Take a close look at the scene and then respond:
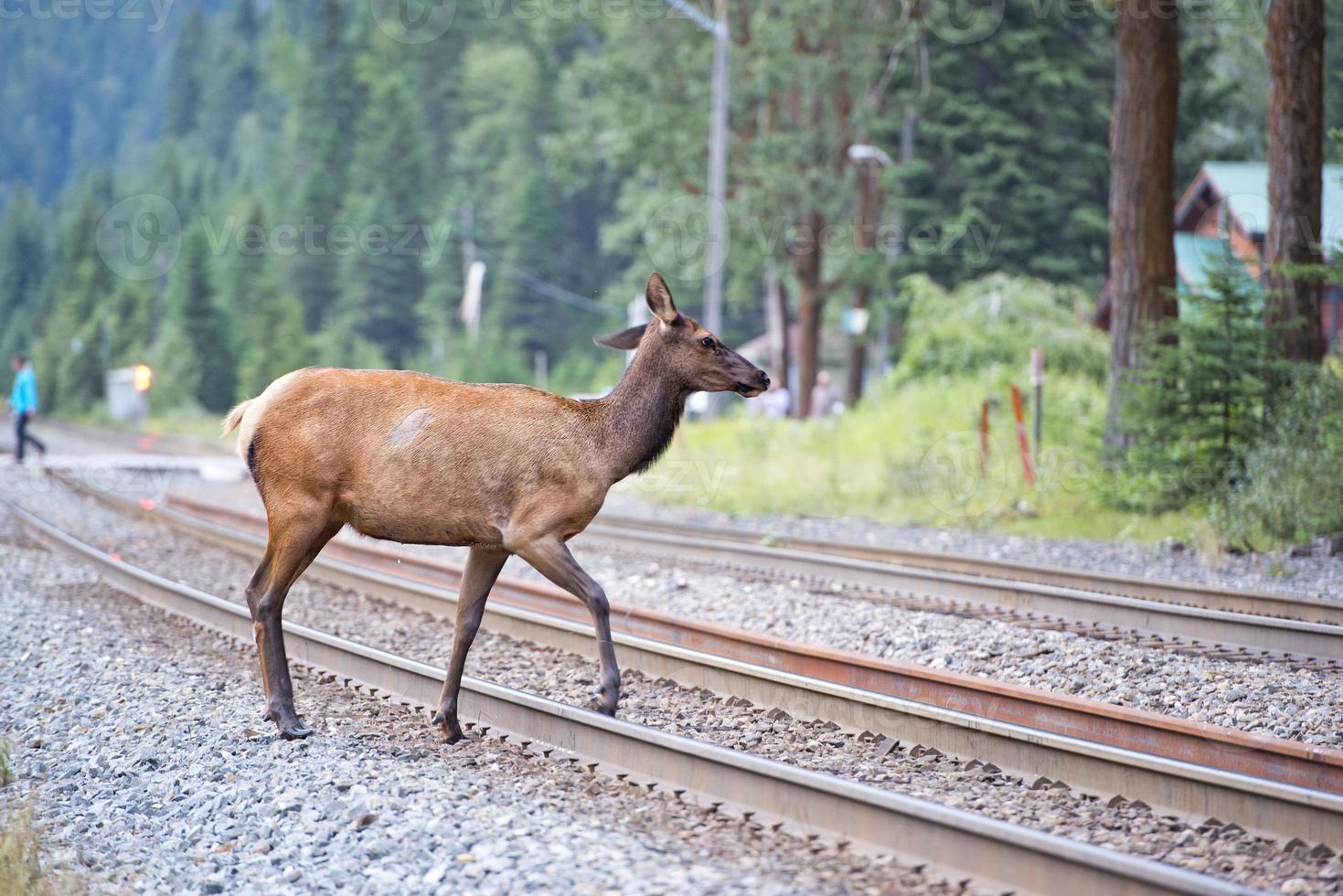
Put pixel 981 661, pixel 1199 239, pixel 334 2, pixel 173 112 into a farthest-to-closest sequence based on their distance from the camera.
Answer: pixel 173 112 → pixel 334 2 → pixel 1199 239 → pixel 981 661

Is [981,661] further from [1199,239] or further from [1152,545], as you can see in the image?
[1199,239]

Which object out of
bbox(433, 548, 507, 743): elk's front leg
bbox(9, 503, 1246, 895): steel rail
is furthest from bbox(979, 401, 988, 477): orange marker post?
bbox(433, 548, 507, 743): elk's front leg

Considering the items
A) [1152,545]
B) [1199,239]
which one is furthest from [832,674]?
[1199,239]

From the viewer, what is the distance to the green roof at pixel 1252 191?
2795 centimetres

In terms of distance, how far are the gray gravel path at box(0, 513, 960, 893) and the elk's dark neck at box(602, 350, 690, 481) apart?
1576 mm

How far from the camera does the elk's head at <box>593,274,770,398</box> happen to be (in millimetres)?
7059

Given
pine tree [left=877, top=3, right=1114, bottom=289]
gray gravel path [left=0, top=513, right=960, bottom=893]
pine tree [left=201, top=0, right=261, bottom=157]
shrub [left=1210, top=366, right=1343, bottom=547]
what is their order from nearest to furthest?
gray gravel path [left=0, top=513, right=960, bottom=893] → shrub [left=1210, top=366, right=1343, bottom=547] → pine tree [left=877, top=3, right=1114, bottom=289] → pine tree [left=201, top=0, right=261, bottom=157]

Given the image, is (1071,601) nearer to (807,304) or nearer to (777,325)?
(807,304)

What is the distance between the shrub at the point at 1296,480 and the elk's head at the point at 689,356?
799 centimetres

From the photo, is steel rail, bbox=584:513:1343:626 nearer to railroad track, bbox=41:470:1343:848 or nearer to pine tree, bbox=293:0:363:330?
railroad track, bbox=41:470:1343:848

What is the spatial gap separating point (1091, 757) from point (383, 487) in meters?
3.48

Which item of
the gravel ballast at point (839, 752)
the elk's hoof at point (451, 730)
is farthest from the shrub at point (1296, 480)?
the elk's hoof at point (451, 730)

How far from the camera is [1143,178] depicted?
17984mm

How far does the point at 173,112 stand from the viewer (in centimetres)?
14788
